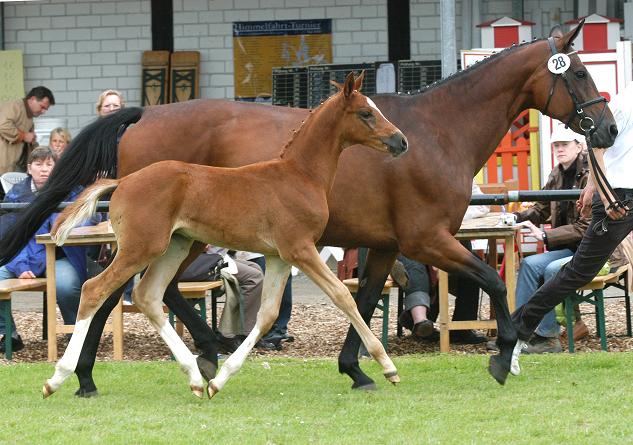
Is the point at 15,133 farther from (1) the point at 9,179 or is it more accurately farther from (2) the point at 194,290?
(2) the point at 194,290

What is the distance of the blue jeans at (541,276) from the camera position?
9.06m

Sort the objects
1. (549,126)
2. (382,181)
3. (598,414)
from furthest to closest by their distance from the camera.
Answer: (549,126), (382,181), (598,414)

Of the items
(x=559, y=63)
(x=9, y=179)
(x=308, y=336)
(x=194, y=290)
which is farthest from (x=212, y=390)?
(x=9, y=179)

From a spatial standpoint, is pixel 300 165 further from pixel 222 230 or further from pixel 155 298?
pixel 155 298

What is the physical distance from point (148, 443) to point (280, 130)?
8.06 ft

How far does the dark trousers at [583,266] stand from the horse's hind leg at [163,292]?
6.91ft

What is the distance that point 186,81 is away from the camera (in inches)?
637

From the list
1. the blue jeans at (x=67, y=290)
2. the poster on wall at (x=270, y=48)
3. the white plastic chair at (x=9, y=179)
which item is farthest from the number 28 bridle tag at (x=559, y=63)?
the poster on wall at (x=270, y=48)

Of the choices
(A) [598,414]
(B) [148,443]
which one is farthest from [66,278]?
(A) [598,414]

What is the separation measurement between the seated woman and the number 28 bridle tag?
362 cm

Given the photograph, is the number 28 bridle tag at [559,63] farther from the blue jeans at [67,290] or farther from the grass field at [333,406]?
the blue jeans at [67,290]

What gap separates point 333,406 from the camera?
6.73m

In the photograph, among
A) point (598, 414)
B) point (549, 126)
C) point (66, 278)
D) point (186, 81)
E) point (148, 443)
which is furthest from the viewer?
point (186, 81)

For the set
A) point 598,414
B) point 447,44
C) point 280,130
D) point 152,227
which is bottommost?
point 598,414
